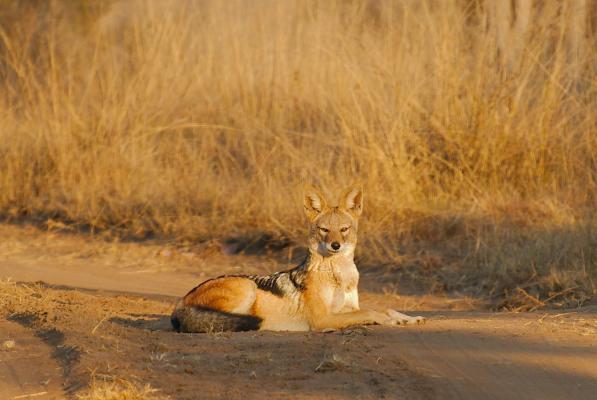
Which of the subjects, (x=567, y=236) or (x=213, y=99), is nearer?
(x=567, y=236)

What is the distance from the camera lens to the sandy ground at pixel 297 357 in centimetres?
462

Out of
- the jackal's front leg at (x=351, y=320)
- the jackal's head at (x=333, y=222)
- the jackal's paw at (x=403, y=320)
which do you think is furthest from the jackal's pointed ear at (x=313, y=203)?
the jackal's paw at (x=403, y=320)

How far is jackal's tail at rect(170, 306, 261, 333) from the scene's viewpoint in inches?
235

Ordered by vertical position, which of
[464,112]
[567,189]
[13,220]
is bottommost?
[13,220]

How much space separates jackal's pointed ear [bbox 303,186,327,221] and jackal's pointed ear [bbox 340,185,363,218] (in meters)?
0.14

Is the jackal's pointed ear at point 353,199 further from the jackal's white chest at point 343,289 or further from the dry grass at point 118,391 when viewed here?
the dry grass at point 118,391

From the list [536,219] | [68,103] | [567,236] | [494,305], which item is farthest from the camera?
[68,103]

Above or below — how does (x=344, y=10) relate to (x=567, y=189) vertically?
above

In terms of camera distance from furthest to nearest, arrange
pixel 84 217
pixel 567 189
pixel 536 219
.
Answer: pixel 84 217
pixel 567 189
pixel 536 219

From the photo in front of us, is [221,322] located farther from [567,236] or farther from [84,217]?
[84,217]

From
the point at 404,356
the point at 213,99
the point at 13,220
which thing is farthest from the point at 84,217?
the point at 404,356

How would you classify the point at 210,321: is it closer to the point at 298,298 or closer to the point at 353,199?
the point at 298,298

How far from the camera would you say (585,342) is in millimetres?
5277

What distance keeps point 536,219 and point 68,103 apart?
591 centimetres
